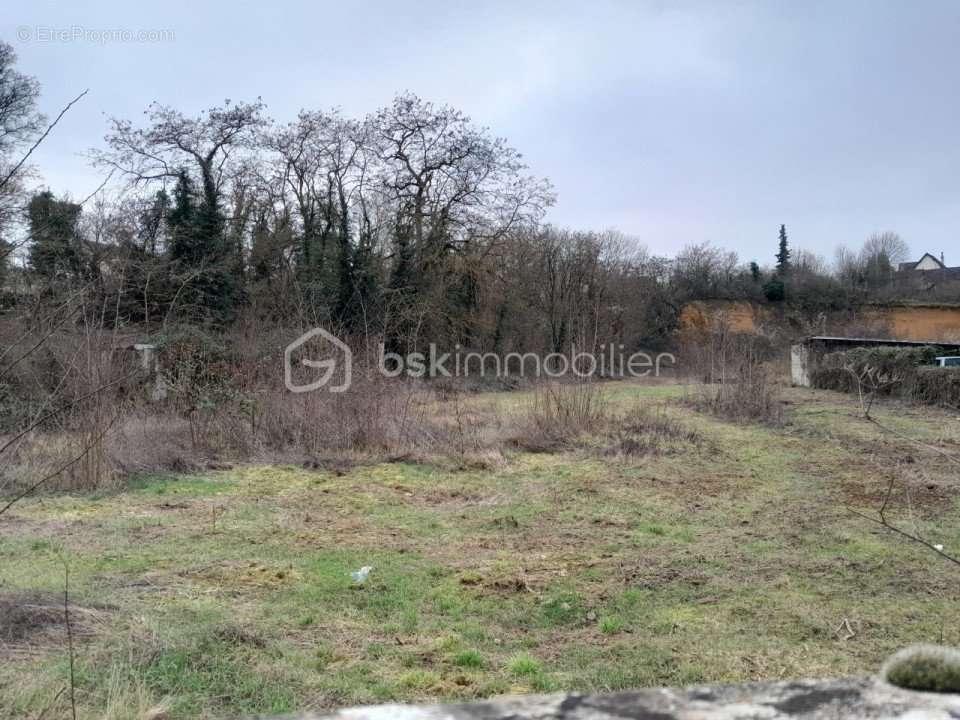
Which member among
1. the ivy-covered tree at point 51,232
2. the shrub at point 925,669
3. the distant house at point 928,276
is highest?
the distant house at point 928,276

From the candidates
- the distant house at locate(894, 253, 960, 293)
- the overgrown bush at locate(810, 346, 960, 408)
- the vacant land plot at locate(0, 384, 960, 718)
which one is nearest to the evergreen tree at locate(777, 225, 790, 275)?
the distant house at locate(894, 253, 960, 293)

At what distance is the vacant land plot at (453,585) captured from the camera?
3.20 m

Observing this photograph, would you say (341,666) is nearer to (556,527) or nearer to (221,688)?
(221,688)

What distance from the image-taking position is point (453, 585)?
4.61 m

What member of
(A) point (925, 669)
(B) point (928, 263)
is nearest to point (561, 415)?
(A) point (925, 669)

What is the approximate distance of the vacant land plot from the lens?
3203 millimetres

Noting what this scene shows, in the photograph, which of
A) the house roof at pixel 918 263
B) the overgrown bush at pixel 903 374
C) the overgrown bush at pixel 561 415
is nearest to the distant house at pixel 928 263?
the house roof at pixel 918 263

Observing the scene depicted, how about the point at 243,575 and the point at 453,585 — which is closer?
the point at 453,585

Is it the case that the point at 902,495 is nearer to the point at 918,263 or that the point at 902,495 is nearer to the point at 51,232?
the point at 51,232

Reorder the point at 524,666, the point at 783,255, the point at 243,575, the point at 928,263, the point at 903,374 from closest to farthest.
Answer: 1. the point at 524,666
2. the point at 243,575
3. the point at 903,374
4. the point at 783,255
5. the point at 928,263

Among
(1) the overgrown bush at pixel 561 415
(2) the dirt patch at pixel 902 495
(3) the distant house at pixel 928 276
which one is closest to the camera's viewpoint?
(2) the dirt patch at pixel 902 495

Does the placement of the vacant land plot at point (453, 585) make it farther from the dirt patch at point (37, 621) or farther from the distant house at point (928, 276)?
the distant house at point (928, 276)

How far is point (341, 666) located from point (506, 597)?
1.37 meters

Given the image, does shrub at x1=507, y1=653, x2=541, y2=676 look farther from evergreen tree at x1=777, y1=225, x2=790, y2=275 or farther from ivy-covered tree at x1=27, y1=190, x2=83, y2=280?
evergreen tree at x1=777, y1=225, x2=790, y2=275
